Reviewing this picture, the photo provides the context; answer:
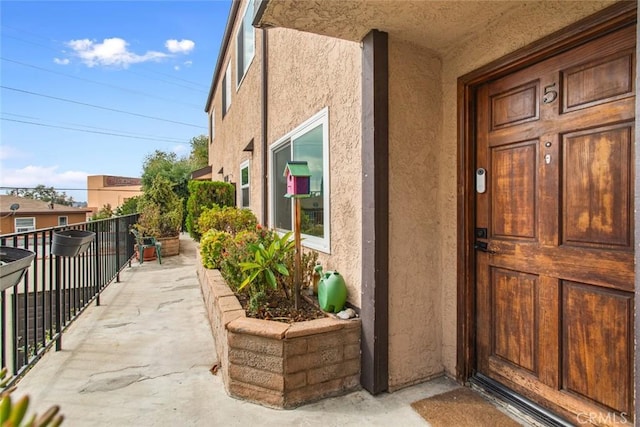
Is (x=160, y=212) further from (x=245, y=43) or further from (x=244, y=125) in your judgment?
(x=245, y=43)

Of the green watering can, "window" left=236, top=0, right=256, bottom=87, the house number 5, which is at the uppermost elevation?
"window" left=236, top=0, right=256, bottom=87

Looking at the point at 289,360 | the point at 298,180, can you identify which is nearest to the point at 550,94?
the point at 298,180

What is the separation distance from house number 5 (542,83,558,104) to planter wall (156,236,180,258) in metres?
9.12

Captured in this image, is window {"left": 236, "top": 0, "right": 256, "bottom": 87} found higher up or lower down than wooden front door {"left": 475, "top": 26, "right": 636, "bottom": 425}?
higher up

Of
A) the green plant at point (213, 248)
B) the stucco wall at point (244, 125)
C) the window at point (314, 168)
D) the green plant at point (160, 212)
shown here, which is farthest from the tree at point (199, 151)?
the window at point (314, 168)

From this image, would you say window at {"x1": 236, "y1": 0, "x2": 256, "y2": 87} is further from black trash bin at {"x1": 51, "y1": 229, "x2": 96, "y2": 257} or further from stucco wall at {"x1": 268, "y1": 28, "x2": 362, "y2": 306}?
black trash bin at {"x1": 51, "y1": 229, "x2": 96, "y2": 257}

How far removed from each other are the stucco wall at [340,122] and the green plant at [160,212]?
6.49m

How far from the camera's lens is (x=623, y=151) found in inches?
68.7

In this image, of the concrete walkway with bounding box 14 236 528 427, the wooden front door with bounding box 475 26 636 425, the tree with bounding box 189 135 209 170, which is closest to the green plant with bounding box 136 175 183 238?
the concrete walkway with bounding box 14 236 528 427

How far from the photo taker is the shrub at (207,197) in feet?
30.4

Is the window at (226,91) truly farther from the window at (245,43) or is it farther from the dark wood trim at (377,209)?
the dark wood trim at (377,209)

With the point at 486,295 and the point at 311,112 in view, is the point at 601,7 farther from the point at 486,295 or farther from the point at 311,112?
the point at 311,112

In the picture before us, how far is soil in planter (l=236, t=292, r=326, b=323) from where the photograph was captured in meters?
2.81

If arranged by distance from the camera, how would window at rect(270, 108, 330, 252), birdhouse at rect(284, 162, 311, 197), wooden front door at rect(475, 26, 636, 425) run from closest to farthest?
wooden front door at rect(475, 26, 636, 425)
birdhouse at rect(284, 162, 311, 197)
window at rect(270, 108, 330, 252)
